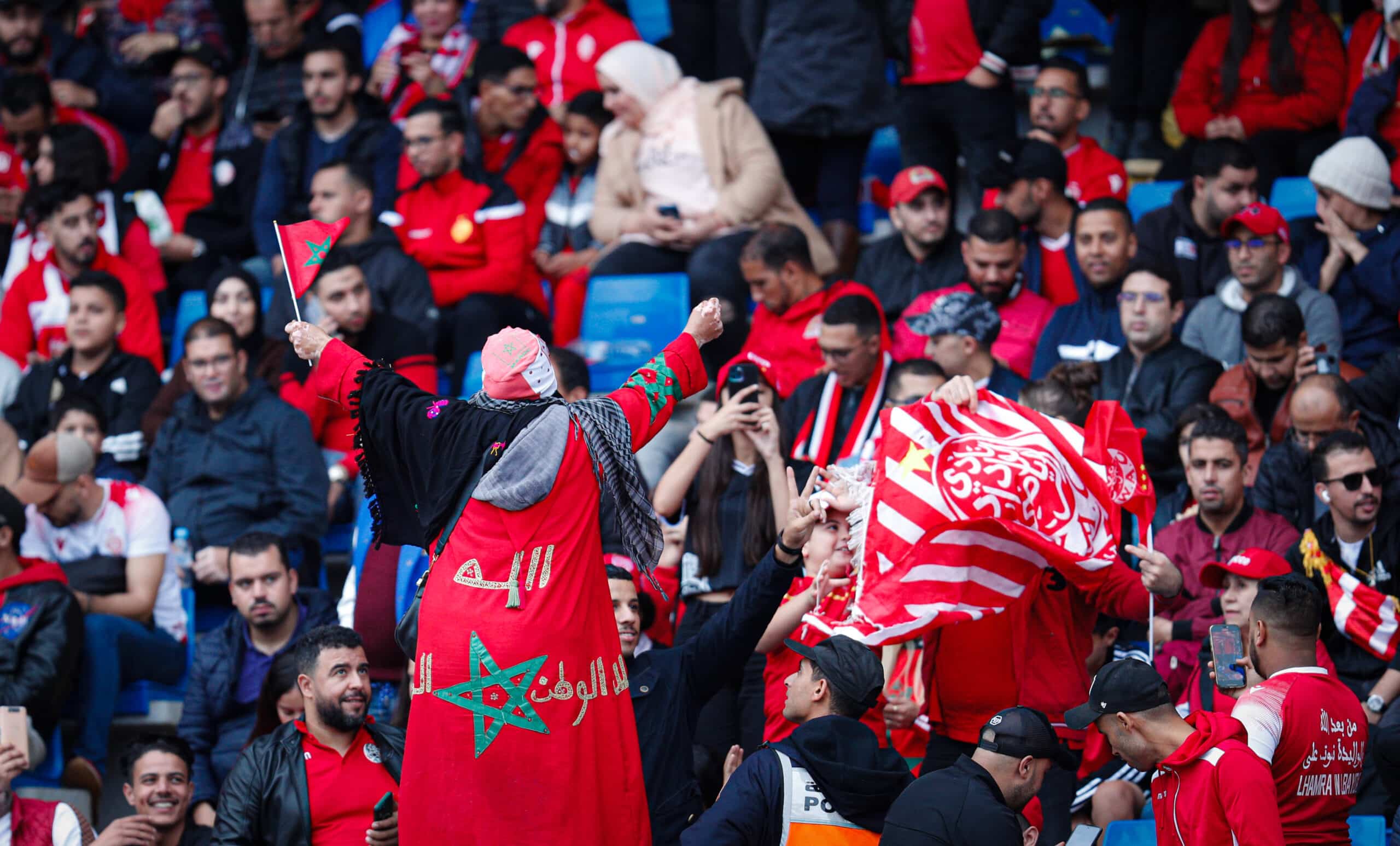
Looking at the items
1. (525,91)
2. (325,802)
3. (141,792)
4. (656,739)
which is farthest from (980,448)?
(525,91)

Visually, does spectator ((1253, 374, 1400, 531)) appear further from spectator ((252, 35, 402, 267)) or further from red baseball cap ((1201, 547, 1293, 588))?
spectator ((252, 35, 402, 267))

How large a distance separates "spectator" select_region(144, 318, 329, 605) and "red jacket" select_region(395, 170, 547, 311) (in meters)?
1.32

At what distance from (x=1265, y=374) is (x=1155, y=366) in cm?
41

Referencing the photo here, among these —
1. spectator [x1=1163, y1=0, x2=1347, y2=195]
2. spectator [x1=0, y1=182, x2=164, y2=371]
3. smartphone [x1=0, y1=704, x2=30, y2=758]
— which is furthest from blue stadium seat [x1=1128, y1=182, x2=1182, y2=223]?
smartphone [x1=0, y1=704, x2=30, y2=758]

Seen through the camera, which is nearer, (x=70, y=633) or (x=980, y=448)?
(x=980, y=448)

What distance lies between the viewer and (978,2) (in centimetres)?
874

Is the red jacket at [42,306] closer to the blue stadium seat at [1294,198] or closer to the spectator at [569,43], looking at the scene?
the spectator at [569,43]

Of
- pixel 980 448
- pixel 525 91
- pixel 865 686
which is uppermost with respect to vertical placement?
pixel 525 91

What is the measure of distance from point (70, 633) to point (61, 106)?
507 centimetres

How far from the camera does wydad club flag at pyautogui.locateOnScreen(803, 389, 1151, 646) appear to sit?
4836mm

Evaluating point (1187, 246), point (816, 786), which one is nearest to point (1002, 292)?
point (1187, 246)

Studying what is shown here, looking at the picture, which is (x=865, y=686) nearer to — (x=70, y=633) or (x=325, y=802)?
(x=325, y=802)

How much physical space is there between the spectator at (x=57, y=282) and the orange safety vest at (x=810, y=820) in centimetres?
570

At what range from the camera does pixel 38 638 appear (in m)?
6.54
